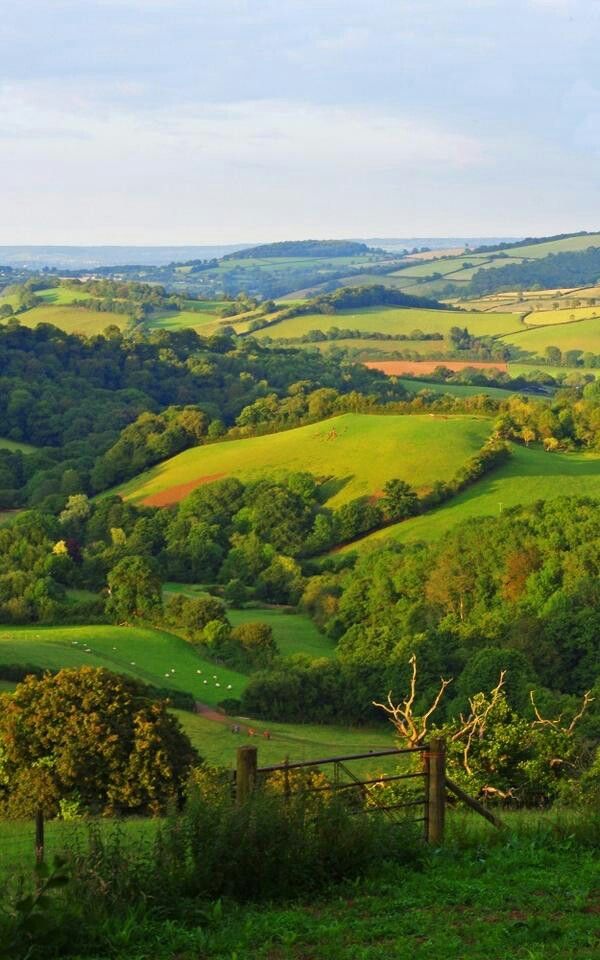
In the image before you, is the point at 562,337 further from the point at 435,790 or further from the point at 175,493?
the point at 435,790

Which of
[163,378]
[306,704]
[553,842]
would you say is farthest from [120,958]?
[163,378]

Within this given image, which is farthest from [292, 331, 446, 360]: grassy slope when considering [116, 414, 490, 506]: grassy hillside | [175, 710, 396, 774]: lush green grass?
[175, 710, 396, 774]: lush green grass

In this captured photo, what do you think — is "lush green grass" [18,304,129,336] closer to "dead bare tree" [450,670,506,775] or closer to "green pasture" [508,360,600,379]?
"green pasture" [508,360,600,379]

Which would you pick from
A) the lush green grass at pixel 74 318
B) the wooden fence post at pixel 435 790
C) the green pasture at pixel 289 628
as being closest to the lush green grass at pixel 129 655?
the green pasture at pixel 289 628

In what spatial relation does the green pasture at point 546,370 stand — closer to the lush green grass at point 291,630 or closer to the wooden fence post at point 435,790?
the lush green grass at point 291,630

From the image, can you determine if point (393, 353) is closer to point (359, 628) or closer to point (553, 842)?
point (359, 628)

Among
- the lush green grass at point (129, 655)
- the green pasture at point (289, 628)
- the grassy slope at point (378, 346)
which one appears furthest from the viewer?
the grassy slope at point (378, 346)

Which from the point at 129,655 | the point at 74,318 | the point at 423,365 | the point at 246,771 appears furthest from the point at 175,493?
the point at 74,318
